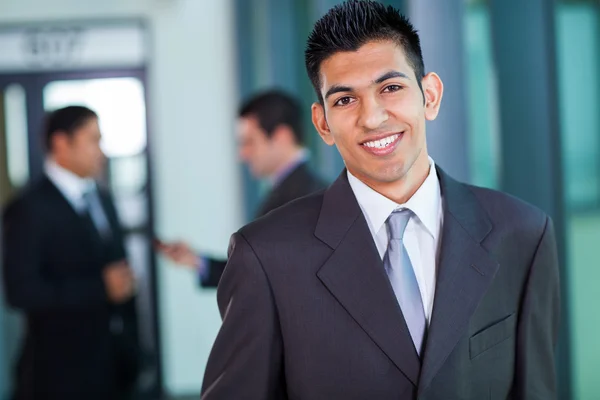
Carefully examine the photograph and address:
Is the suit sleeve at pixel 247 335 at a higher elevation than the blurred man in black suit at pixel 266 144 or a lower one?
lower

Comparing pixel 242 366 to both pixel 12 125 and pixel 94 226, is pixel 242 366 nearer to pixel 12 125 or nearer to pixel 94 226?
pixel 94 226

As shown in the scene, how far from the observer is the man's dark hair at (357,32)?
126 centimetres

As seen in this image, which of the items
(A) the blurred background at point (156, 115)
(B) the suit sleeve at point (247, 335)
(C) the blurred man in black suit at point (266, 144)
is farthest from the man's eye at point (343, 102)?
(A) the blurred background at point (156, 115)

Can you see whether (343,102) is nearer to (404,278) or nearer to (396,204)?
(396,204)

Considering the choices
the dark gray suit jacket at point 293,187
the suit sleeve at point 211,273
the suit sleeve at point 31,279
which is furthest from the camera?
the suit sleeve at point 31,279

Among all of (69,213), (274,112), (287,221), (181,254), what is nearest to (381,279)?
(287,221)

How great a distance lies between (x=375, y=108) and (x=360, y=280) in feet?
0.86

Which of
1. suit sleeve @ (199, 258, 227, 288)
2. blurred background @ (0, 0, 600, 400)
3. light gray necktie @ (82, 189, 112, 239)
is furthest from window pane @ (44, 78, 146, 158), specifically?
suit sleeve @ (199, 258, 227, 288)

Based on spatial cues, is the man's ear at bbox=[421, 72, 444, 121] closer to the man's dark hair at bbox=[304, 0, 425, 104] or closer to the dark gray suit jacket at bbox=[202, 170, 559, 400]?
the man's dark hair at bbox=[304, 0, 425, 104]

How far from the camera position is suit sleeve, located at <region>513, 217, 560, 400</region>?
4.21 feet

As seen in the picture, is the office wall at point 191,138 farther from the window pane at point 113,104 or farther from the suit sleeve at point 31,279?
the suit sleeve at point 31,279

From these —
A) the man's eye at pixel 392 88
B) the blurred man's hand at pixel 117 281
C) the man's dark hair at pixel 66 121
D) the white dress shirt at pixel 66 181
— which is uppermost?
the man's dark hair at pixel 66 121

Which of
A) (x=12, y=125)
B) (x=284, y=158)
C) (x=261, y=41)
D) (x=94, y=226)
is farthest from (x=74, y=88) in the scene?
(x=284, y=158)

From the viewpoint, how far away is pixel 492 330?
1.26m
